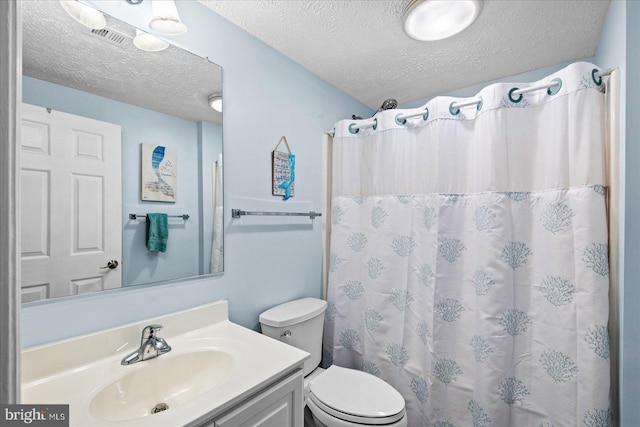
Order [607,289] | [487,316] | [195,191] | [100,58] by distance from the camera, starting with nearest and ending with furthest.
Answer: [100,58]
[607,289]
[195,191]
[487,316]

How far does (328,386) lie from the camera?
4.98ft

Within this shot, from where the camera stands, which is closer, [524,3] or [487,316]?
[524,3]

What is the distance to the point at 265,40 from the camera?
5.39ft

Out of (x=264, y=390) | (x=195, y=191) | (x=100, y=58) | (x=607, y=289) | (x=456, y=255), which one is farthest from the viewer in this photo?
(x=456, y=255)

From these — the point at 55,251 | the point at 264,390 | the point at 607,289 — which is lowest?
the point at 264,390

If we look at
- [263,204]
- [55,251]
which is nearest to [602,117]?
[263,204]

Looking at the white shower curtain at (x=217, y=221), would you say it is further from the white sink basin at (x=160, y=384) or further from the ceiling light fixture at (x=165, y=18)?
the ceiling light fixture at (x=165, y=18)

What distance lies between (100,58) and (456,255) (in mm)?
1839

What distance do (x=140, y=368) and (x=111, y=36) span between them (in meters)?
→ 1.22

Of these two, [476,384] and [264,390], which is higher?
[264,390]

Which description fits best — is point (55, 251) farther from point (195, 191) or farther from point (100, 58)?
point (100, 58)

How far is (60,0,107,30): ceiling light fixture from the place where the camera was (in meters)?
1.03

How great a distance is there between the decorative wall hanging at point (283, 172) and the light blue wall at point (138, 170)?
0.38m

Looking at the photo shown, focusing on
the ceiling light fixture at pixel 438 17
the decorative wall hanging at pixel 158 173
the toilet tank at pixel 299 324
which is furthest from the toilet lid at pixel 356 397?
the ceiling light fixture at pixel 438 17
